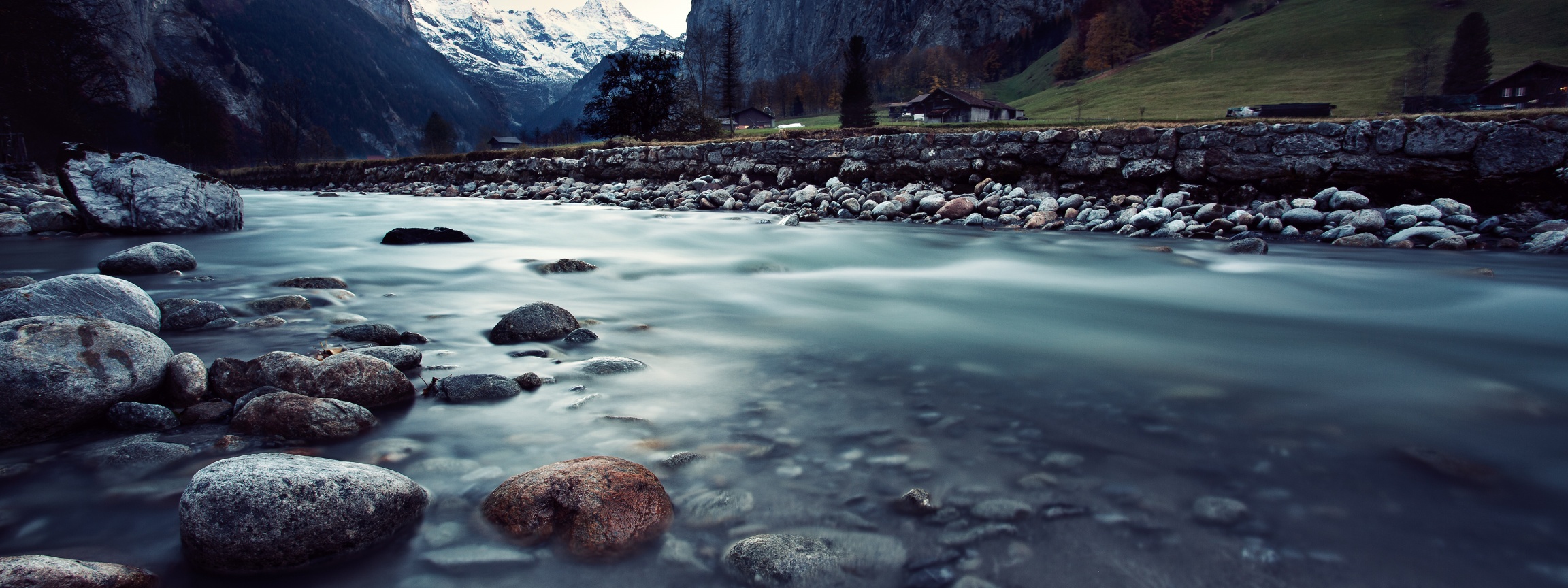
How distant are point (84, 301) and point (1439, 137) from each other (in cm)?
1299

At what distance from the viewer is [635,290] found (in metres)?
5.66

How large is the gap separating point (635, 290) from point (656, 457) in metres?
3.53

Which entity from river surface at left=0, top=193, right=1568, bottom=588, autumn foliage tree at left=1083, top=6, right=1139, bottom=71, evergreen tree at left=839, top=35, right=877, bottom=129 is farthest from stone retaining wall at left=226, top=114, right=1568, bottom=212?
autumn foliage tree at left=1083, top=6, right=1139, bottom=71

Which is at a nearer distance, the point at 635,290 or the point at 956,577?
the point at 956,577

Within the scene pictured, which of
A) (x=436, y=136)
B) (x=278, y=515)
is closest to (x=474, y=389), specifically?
(x=278, y=515)

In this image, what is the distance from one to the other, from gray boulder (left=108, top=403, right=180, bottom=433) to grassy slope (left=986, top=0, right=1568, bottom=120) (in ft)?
137

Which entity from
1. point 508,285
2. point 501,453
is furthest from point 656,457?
point 508,285

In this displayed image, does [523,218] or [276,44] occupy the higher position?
[276,44]

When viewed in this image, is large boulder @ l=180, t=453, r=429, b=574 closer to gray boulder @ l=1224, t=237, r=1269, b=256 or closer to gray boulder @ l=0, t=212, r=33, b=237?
gray boulder @ l=1224, t=237, r=1269, b=256

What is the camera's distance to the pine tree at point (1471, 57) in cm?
4503

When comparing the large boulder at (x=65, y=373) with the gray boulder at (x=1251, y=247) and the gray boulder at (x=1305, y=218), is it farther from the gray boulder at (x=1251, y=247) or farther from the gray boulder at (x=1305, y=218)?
the gray boulder at (x=1305, y=218)

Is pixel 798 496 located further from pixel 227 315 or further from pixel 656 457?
pixel 227 315

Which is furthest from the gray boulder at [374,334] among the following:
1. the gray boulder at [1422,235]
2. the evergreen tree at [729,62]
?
the evergreen tree at [729,62]

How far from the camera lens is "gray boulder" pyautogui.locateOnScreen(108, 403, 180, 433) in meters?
2.32
